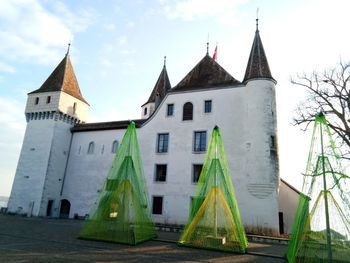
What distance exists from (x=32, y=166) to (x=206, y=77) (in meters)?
21.6

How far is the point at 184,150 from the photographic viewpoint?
2414cm

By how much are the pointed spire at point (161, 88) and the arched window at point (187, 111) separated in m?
9.19

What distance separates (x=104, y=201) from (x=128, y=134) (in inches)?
159

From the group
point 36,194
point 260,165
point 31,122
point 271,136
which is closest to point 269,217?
point 260,165

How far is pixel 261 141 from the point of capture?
20.9 m

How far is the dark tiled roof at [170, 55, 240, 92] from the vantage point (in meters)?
24.8

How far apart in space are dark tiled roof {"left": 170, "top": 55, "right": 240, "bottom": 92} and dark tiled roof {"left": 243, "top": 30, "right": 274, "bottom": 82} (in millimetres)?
1563

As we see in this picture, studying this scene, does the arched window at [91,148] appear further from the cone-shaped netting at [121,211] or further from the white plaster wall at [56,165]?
the cone-shaped netting at [121,211]

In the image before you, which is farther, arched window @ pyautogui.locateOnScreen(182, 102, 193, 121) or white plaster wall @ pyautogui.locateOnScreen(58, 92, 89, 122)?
white plaster wall @ pyautogui.locateOnScreen(58, 92, 89, 122)

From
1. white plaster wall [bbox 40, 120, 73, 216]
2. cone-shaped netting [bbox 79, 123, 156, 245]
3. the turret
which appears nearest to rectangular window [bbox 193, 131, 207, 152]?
cone-shaped netting [bbox 79, 123, 156, 245]

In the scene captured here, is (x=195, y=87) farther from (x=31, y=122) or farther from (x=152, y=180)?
(x=31, y=122)

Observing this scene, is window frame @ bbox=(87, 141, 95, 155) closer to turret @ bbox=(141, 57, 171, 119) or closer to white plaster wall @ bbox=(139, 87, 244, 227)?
white plaster wall @ bbox=(139, 87, 244, 227)

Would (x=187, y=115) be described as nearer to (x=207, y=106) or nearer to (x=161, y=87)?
(x=207, y=106)

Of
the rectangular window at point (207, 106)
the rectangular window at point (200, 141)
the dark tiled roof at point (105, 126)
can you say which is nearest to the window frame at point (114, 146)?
the dark tiled roof at point (105, 126)
